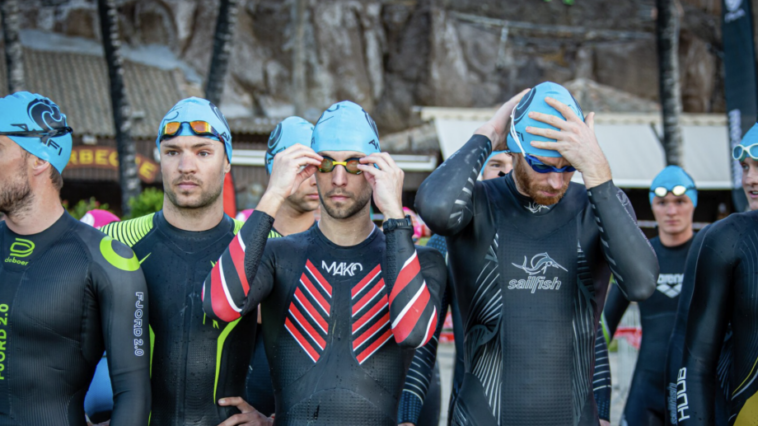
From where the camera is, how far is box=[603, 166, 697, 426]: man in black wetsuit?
535 centimetres

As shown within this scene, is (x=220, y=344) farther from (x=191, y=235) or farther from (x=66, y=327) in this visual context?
(x=66, y=327)

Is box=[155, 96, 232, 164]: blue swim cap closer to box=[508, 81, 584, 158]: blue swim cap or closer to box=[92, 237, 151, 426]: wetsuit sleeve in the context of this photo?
box=[92, 237, 151, 426]: wetsuit sleeve

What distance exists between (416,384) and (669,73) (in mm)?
9954

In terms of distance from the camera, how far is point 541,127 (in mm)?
2945

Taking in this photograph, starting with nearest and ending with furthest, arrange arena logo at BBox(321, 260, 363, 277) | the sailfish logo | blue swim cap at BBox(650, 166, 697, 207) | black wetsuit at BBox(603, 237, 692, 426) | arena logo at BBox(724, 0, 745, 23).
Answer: the sailfish logo < arena logo at BBox(321, 260, 363, 277) < black wetsuit at BBox(603, 237, 692, 426) < blue swim cap at BBox(650, 166, 697, 207) < arena logo at BBox(724, 0, 745, 23)

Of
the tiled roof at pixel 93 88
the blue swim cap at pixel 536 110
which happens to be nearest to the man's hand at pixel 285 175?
the blue swim cap at pixel 536 110

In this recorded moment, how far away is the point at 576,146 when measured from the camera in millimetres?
2879

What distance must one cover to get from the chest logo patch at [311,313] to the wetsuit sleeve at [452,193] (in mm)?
604

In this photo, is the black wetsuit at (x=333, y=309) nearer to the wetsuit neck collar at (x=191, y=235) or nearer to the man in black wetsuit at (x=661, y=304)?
the wetsuit neck collar at (x=191, y=235)

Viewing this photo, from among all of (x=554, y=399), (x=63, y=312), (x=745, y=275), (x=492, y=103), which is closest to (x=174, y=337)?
(x=63, y=312)

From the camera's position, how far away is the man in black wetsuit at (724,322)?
124 inches

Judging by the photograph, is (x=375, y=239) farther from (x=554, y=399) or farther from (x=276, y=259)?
(x=554, y=399)

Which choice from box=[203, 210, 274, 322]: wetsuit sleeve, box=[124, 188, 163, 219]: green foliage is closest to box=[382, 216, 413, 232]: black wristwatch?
box=[203, 210, 274, 322]: wetsuit sleeve

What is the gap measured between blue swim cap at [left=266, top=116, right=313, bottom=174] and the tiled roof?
1642 centimetres
